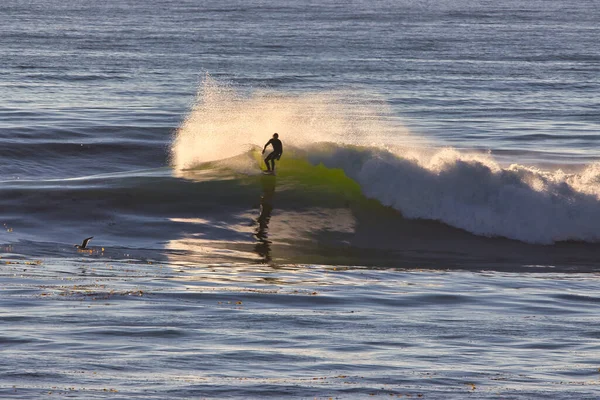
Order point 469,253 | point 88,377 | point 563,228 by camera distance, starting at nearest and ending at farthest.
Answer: point 88,377, point 469,253, point 563,228

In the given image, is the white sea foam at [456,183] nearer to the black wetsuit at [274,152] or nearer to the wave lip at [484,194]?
the wave lip at [484,194]

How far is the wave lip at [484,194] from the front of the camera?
23.1 meters

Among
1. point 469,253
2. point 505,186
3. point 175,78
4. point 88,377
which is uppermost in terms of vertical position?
point 175,78

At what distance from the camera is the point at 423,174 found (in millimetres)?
25391

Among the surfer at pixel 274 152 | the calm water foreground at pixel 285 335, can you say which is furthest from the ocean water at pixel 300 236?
the surfer at pixel 274 152

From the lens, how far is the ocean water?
1135cm

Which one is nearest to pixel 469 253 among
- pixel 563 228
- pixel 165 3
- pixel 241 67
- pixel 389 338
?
pixel 563 228

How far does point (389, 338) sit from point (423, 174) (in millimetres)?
13069

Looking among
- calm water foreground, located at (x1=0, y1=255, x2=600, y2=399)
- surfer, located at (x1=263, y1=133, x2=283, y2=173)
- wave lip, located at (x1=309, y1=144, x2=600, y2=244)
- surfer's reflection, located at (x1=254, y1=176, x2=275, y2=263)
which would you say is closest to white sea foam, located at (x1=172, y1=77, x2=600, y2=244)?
wave lip, located at (x1=309, y1=144, x2=600, y2=244)

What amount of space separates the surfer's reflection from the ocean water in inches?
3.4

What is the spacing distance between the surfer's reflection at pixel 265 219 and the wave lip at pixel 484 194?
2.40 metres

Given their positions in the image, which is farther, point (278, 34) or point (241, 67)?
point (278, 34)

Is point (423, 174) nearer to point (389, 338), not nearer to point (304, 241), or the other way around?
point (304, 241)

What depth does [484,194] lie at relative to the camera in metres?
24.5
